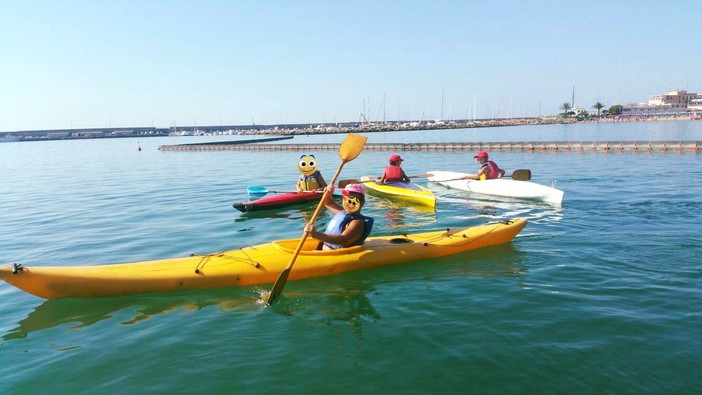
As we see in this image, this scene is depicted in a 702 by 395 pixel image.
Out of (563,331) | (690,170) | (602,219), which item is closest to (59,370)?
(563,331)

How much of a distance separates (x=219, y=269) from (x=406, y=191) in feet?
26.5

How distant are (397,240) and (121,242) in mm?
6327

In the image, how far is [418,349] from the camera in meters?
4.92

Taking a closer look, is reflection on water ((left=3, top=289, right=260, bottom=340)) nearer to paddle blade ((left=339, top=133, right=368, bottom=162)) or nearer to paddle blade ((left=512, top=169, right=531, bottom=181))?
paddle blade ((left=339, top=133, right=368, bottom=162))

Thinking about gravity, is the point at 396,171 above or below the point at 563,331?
above

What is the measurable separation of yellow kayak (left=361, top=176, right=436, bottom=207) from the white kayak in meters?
1.52

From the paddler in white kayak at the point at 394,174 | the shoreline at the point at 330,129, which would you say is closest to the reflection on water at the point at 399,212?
the paddler in white kayak at the point at 394,174

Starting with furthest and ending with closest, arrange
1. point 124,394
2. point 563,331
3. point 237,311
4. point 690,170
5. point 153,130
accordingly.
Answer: point 153,130 → point 690,170 → point 237,311 → point 563,331 → point 124,394

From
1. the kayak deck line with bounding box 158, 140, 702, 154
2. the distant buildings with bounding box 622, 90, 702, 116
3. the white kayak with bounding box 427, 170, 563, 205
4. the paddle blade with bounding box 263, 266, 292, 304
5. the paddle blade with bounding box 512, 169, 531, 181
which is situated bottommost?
the paddle blade with bounding box 263, 266, 292, 304

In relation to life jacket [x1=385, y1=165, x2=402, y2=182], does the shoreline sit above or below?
above

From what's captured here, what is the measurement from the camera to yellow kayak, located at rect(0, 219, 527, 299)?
6.11 m

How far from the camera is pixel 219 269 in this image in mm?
6578

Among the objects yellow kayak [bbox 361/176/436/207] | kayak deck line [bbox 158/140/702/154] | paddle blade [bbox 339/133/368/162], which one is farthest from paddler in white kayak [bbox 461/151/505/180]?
kayak deck line [bbox 158/140/702/154]

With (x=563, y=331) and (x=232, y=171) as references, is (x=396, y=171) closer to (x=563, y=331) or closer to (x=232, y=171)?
(x=563, y=331)
